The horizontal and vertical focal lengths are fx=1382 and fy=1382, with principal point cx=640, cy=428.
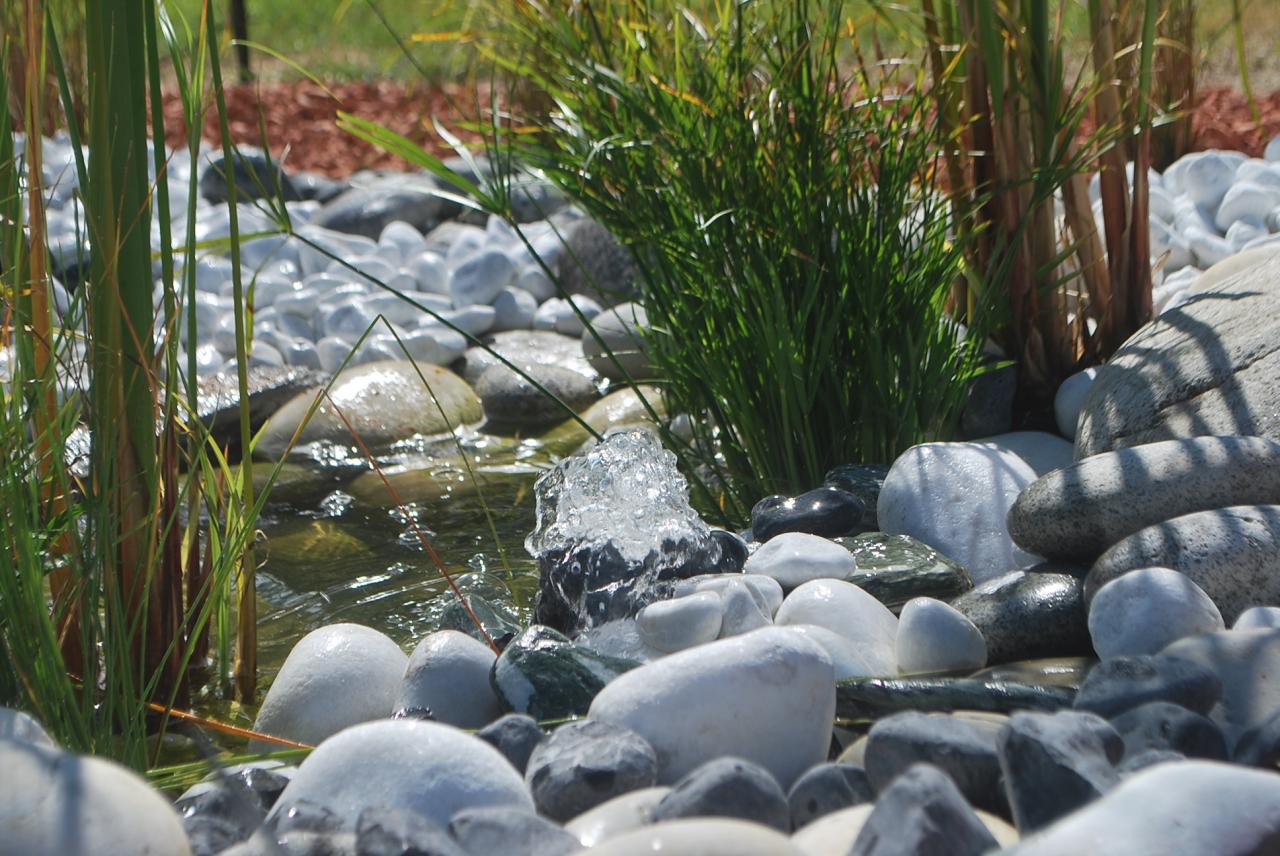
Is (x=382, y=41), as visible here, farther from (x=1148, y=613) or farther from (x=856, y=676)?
(x=1148, y=613)

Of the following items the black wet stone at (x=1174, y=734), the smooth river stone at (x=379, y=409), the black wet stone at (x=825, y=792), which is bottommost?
the black wet stone at (x=825, y=792)

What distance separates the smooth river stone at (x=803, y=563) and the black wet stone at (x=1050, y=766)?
1013 millimetres

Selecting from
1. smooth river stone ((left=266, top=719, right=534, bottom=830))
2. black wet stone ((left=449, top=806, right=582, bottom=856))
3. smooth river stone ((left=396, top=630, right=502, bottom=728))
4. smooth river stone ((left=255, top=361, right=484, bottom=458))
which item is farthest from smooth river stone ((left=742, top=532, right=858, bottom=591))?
smooth river stone ((left=255, top=361, right=484, bottom=458))

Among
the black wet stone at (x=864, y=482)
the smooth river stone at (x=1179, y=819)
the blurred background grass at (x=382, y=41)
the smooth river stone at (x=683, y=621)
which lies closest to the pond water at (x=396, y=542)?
the smooth river stone at (x=683, y=621)

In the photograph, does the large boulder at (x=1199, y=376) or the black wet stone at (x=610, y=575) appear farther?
the large boulder at (x=1199, y=376)

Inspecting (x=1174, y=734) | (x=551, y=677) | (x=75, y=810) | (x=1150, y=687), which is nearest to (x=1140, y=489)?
(x=1150, y=687)

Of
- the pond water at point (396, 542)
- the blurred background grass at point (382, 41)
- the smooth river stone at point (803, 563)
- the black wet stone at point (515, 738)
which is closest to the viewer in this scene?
the black wet stone at point (515, 738)

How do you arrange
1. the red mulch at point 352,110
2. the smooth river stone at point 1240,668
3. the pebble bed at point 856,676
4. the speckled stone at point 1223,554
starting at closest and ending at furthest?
the pebble bed at point 856,676, the smooth river stone at point 1240,668, the speckled stone at point 1223,554, the red mulch at point 352,110

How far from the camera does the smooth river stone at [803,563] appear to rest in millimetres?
2562

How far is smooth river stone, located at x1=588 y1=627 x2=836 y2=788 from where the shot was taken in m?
1.83

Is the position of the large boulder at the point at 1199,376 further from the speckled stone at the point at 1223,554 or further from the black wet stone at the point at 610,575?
the black wet stone at the point at 610,575

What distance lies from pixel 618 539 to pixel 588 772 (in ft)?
3.19

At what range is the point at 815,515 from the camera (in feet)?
9.43

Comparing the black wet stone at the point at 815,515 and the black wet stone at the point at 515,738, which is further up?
the black wet stone at the point at 815,515
